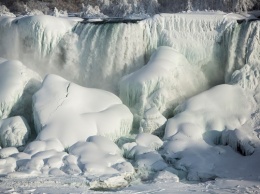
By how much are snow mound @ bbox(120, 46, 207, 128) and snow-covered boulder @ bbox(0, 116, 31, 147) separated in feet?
6.24

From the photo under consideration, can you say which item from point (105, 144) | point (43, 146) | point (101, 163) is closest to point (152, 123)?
point (105, 144)

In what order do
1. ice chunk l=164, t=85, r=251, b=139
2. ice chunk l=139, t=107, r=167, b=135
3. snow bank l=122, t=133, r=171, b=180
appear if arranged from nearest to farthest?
snow bank l=122, t=133, r=171, b=180, ice chunk l=164, t=85, r=251, b=139, ice chunk l=139, t=107, r=167, b=135

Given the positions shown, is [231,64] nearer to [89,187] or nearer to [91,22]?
[91,22]

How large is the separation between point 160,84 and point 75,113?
1.68 m

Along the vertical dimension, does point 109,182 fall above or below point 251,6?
below

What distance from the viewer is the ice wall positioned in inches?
346

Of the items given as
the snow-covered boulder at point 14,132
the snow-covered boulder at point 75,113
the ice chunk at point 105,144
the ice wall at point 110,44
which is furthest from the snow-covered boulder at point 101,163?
the ice wall at point 110,44

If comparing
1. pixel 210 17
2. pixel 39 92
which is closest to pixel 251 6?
pixel 210 17

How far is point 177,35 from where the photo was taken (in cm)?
883

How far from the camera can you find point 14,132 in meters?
7.34

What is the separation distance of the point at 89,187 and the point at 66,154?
1.08m

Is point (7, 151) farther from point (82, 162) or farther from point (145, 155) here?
point (145, 155)

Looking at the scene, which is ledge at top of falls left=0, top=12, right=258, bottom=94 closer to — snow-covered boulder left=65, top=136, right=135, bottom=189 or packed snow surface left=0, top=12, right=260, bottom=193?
packed snow surface left=0, top=12, right=260, bottom=193

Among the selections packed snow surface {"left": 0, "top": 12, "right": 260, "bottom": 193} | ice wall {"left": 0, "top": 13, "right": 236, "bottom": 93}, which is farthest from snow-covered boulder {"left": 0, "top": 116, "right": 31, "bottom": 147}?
ice wall {"left": 0, "top": 13, "right": 236, "bottom": 93}
